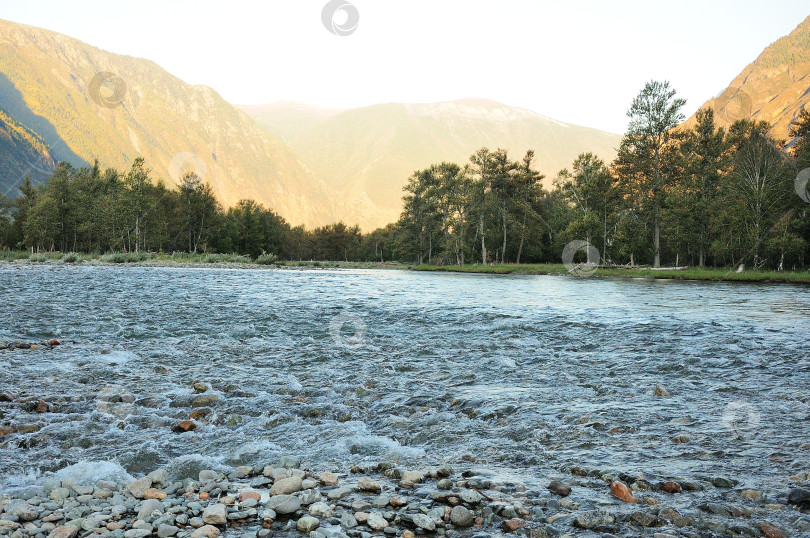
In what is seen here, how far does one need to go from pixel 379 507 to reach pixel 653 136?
2826 inches

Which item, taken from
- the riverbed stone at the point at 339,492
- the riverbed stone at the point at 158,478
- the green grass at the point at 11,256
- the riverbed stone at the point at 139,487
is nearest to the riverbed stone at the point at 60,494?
the riverbed stone at the point at 139,487

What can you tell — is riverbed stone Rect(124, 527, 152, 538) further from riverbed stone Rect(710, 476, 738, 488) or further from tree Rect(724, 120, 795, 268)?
tree Rect(724, 120, 795, 268)

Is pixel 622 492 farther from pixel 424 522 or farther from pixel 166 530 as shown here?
pixel 166 530

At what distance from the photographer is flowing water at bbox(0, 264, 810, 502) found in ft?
17.4

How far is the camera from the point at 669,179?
6350 cm

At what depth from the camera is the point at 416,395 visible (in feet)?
25.8

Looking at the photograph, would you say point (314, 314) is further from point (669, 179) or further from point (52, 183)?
point (52, 183)

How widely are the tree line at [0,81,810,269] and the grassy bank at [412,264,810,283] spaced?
3.22m

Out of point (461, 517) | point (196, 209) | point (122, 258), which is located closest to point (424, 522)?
point (461, 517)

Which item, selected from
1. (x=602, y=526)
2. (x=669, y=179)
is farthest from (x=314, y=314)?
(x=669, y=179)

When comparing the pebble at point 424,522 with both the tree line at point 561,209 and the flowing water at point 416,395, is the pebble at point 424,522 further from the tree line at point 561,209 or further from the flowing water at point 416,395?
the tree line at point 561,209

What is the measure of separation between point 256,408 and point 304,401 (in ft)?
2.53

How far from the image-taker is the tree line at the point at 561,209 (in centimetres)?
5366

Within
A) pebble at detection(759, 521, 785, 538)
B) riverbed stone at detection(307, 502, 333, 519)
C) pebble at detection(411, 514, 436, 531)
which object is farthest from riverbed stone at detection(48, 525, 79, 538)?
pebble at detection(759, 521, 785, 538)
